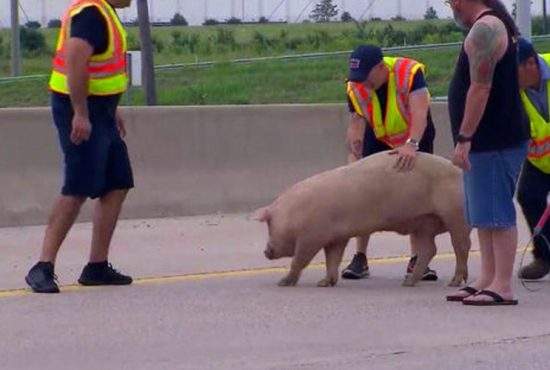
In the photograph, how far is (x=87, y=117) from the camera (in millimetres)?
9344

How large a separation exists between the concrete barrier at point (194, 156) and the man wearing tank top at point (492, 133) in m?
4.80

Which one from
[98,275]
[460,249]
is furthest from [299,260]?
[98,275]

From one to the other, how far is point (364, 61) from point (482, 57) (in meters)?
1.35

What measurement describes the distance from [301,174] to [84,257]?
129 inches

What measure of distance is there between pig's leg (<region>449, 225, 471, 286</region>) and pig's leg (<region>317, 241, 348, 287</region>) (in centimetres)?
67

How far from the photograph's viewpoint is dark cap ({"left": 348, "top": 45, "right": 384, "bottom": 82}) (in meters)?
9.68

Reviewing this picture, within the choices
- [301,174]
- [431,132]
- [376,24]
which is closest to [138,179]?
[301,174]

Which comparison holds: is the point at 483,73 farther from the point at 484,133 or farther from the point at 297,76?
the point at 297,76

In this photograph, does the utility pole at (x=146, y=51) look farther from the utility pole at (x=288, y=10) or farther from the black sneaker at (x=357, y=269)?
the utility pole at (x=288, y=10)

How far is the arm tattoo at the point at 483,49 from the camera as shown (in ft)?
27.8

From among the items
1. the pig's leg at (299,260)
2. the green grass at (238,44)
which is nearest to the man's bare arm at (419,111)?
the pig's leg at (299,260)

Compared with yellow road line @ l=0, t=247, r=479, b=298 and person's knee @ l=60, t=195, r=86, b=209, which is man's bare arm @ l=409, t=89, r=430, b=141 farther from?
person's knee @ l=60, t=195, r=86, b=209

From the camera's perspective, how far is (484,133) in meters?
8.77

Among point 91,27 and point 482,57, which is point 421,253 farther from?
point 91,27
